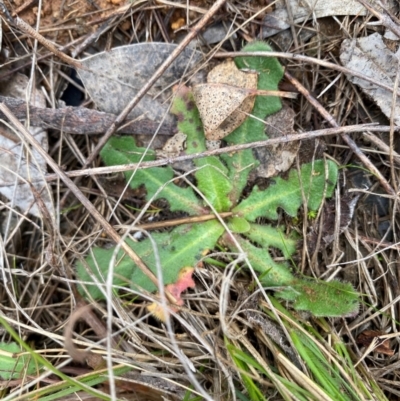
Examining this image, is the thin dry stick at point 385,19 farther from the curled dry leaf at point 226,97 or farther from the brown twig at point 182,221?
the brown twig at point 182,221

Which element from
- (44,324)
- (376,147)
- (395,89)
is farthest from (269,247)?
(44,324)

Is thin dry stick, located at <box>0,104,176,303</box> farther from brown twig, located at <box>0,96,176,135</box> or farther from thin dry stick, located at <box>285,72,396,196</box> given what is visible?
thin dry stick, located at <box>285,72,396,196</box>

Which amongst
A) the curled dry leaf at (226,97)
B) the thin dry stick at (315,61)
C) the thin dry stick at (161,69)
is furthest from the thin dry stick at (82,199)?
the thin dry stick at (315,61)

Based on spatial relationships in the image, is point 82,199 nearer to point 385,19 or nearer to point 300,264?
point 300,264

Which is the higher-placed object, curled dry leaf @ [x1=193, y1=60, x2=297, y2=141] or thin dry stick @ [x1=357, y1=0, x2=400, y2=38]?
thin dry stick @ [x1=357, y1=0, x2=400, y2=38]

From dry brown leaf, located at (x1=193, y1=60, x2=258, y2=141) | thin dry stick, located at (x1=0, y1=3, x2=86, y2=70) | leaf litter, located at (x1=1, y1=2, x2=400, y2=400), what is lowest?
leaf litter, located at (x1=1, y1=2, x2=400, y2=400)

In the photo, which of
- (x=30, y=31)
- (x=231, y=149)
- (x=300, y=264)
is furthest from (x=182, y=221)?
(x=30, y=31)

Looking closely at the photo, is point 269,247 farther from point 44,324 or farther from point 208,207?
point 44,324

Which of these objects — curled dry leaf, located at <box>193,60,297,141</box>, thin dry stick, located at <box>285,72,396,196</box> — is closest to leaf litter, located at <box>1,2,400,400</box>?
thin dry stick, located at <box>285,72,396,196</box>
